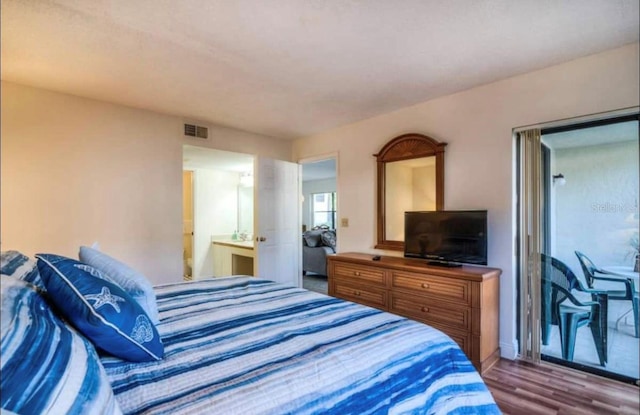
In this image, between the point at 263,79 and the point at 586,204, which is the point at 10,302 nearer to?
the point at 263,79

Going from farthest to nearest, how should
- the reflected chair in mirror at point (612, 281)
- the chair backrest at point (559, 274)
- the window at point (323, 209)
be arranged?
1. the window at point (323, 209)
2. the chair backrest at point (559, 274)
3. the reflected chair in mirror at point (612, 281)

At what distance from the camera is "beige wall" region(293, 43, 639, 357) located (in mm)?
2219

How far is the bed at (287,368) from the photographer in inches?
33.0

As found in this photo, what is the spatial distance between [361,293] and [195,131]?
2.63 metres

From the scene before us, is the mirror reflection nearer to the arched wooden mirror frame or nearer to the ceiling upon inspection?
the arched wooden mirror frame

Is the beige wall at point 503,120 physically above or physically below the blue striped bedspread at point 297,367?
above

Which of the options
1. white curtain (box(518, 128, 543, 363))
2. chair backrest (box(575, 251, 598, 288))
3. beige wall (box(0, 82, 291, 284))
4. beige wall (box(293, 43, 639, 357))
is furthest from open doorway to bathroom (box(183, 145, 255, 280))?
chair backrest (box(575, 251, 598, 288))

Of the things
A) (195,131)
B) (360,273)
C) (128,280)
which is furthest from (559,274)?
(195,131)

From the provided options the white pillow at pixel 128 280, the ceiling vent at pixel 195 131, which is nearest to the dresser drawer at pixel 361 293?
the white pillow at pixel 128 280

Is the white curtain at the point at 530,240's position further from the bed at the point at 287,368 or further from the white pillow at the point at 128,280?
the white pillow at the point at 128,280

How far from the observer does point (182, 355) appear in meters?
1.11

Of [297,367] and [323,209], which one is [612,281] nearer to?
[297,367]

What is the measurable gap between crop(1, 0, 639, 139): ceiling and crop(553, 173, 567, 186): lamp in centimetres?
86

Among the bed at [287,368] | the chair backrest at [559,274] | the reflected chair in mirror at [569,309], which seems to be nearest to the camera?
the bed at [287,368]
